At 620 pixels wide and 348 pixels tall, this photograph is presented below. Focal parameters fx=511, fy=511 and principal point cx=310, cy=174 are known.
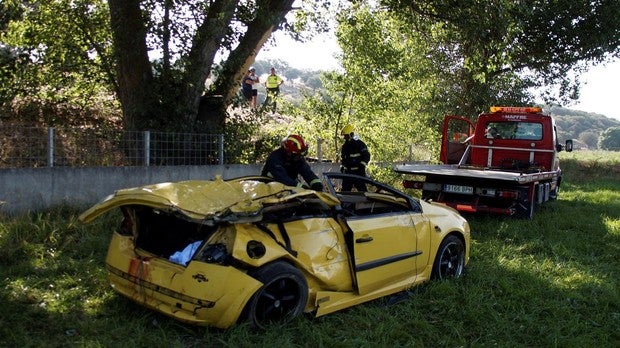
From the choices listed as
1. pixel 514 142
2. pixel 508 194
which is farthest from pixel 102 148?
pixel 514 142

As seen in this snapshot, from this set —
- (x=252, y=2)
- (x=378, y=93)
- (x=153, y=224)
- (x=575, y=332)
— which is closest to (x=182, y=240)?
(x=153, y=224)

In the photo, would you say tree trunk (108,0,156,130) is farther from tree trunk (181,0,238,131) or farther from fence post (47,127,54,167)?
fence post (47,127,54,167)

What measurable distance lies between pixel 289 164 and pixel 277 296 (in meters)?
2.67

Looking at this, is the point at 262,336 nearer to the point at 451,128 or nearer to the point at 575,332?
the point at 575,332

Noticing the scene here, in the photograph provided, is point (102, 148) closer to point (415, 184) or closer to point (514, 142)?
point (415, 184)

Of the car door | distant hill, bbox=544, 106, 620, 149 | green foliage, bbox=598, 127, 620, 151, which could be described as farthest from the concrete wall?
distant hill, bbox=544, 106, 620, 149

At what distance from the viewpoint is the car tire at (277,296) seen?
376 cm

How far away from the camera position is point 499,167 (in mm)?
11102

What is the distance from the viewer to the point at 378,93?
39.7 feet

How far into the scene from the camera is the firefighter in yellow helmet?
19.7ft

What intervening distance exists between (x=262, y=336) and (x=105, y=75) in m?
8.29

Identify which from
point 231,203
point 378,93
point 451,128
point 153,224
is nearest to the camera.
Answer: point 231,203

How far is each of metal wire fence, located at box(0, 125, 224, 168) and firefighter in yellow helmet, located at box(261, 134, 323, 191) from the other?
10.2 ft

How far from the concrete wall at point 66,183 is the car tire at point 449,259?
495 centimetres
